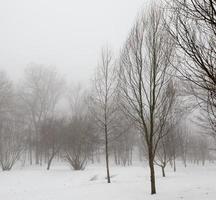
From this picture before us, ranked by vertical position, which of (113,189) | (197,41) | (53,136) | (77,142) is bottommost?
(113,189)

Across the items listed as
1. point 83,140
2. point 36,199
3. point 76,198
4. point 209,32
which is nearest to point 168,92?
point 209,32

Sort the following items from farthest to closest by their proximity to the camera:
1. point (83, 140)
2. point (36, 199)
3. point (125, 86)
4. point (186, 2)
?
1. point (83, 140)
2. point (36, 199)
3. point (125, 86)
4. point (186, 2)

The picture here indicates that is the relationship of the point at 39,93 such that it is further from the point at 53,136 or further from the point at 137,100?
the point at 137,100

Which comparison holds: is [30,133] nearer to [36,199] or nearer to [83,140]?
[83,140]

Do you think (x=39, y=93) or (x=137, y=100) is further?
(x=39, y=93)

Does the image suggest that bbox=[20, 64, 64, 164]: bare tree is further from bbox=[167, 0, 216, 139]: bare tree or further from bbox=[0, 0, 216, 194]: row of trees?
bbox=[167, 0, 216, 139]: bare tree

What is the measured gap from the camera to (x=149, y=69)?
842cm

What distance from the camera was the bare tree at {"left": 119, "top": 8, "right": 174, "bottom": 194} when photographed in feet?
26.0

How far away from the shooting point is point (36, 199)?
9.49m

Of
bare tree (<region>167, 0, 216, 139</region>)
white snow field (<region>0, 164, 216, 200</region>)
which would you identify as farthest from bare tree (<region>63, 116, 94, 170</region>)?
bare tree (<region>167, 0, 216, 139</region>)

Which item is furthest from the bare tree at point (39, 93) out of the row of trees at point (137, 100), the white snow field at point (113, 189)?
the white snow field at point (113, 189)

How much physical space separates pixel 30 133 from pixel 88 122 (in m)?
8.09

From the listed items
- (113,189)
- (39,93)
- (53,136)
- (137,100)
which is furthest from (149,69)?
(39,93)

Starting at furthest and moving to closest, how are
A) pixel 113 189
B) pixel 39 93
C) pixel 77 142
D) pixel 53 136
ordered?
1. pixel 39 93
2. pixel 53 136
3. pixel 77 142
4. pixel 113 189
